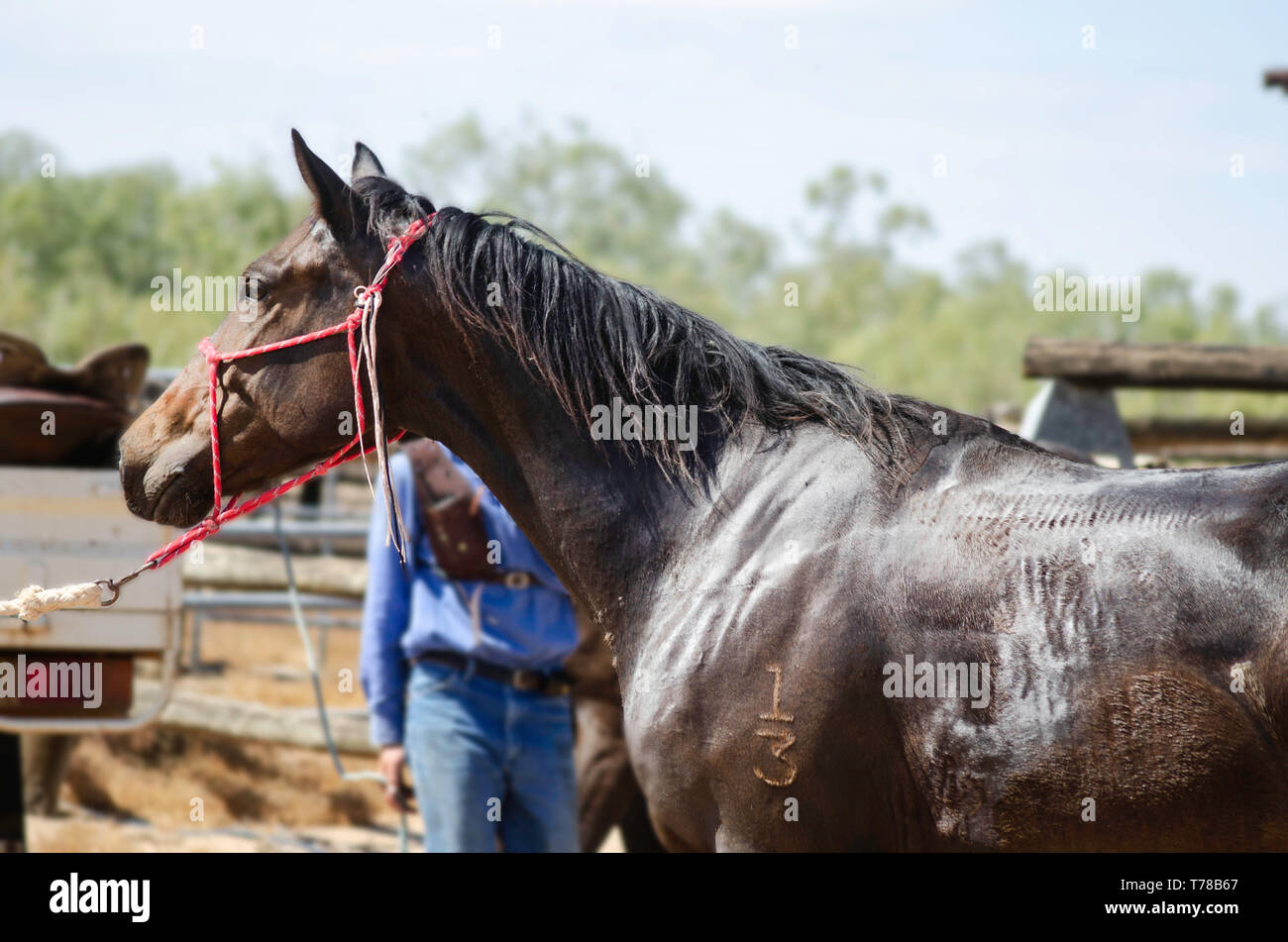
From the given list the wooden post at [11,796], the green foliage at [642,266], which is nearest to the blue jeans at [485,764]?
the wooden post at [11,796]

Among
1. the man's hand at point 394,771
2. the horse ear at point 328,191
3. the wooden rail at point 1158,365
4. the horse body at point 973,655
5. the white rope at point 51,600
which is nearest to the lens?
the horse body at point 973,655

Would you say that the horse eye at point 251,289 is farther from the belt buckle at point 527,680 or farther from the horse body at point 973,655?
the belt buckle at point 527,680

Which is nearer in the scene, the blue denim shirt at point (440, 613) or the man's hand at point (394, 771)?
the blue denim shirt at point (440, 613)

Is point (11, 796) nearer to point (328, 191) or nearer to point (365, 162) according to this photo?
point (365, 162)

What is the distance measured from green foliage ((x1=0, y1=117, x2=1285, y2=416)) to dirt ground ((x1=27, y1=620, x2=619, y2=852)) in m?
18.7

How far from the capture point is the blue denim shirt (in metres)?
3.88

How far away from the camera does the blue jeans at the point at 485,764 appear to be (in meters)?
3.77

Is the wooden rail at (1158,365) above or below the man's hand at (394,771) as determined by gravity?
above

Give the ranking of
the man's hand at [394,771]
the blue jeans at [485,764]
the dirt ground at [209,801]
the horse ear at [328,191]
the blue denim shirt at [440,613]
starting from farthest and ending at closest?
the dirt ground at [209,801], the man's hand at [394,771], the blue denim shirt at [440,613], the blue jeans at [485,764], the horse ear at [328,191]

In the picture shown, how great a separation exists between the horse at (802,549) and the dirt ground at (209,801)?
4.37 metres

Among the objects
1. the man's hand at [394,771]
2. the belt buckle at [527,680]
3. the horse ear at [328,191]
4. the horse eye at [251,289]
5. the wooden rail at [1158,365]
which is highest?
the wooden rail at [1158,365]

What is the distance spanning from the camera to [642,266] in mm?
67438

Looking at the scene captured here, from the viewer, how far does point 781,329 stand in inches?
2226
